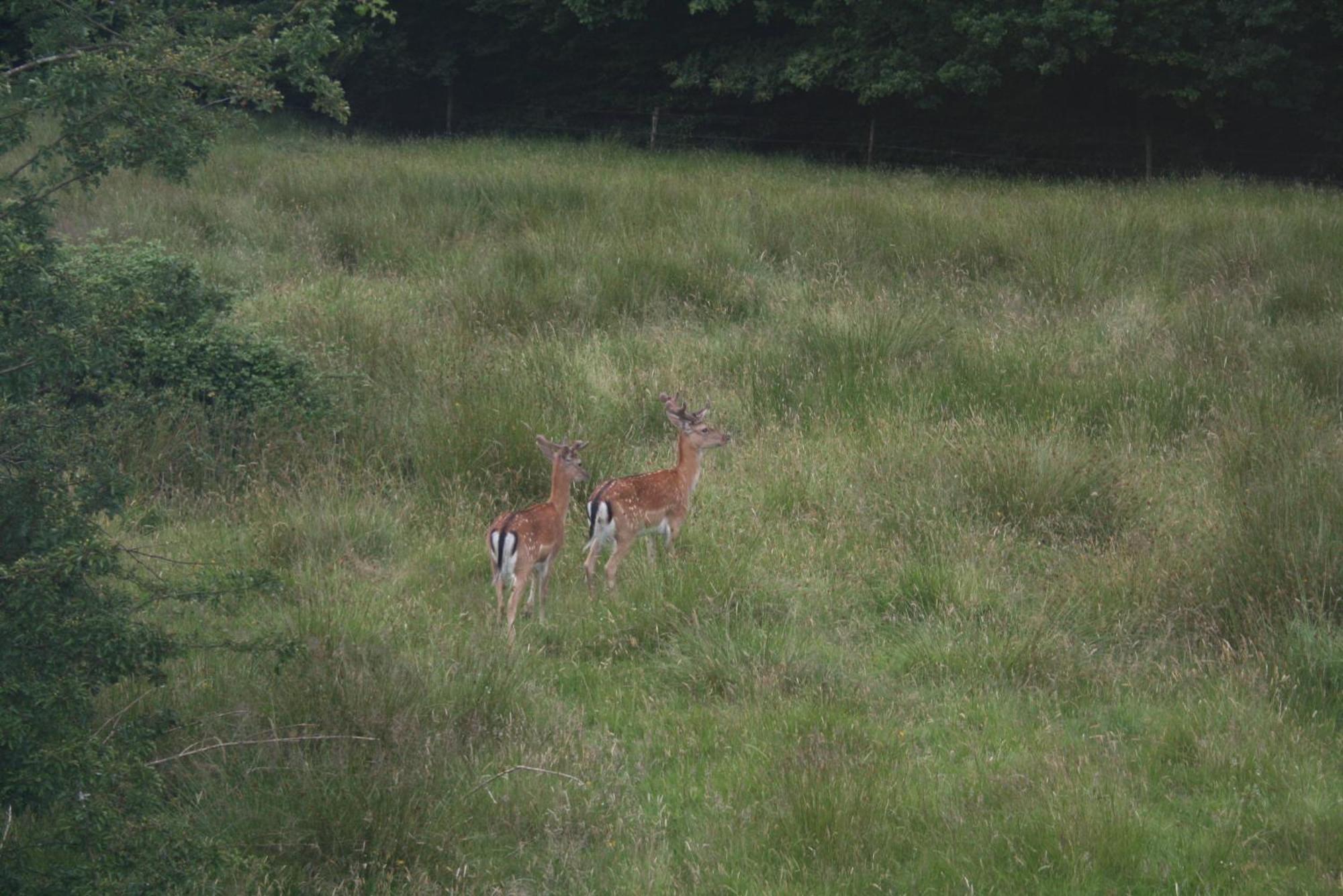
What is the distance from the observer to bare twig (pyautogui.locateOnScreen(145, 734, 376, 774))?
523 centimetres

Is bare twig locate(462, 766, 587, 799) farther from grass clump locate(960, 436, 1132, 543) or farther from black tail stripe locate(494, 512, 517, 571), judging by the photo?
grass clump locate(960, 436, 1132, 543)

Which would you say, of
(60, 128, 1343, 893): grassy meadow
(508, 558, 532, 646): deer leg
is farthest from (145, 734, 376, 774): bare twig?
(508, 558, 532, 646): deer leg

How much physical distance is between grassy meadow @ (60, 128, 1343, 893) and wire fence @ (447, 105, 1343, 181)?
9.78 metres

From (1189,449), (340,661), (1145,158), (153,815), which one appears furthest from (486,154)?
(153,815)

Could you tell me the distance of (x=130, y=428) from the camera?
9.41 meters

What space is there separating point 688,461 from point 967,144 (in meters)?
20.4

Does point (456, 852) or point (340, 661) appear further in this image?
point (340, 661)

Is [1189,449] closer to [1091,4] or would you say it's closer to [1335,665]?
[1335,665]

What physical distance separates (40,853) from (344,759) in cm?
110

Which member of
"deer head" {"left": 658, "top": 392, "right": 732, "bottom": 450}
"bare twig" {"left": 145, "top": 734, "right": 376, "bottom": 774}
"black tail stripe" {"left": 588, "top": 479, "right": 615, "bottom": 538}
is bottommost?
"bare twig" {"left": 145, "top": 734, "right": 376, "bottom": 774}

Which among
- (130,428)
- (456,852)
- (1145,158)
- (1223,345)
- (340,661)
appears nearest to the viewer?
(456,852)

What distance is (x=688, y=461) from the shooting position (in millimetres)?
8969

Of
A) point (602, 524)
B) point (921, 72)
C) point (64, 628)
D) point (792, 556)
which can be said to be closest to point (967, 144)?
point (921, 72)

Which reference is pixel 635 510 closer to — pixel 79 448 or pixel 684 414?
pixel 684 414
